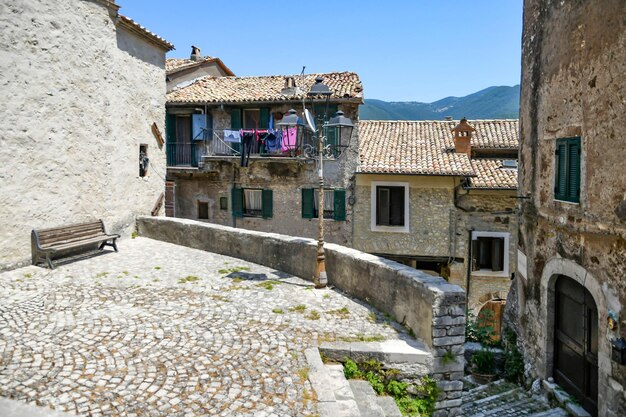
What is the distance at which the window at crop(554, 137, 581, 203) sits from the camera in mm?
7809

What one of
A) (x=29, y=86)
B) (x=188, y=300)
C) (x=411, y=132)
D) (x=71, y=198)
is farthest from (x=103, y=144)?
(x=411, y=132)

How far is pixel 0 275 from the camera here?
343 inches

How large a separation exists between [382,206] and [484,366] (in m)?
8.71

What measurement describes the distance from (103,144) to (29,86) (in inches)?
98.8

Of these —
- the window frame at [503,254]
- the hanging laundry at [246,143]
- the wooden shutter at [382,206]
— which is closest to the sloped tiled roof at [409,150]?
the wooden shutter at [382,206]

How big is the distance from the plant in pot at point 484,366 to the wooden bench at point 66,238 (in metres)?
Answer: 8.97

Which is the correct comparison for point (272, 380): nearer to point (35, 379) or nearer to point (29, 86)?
point (35, 379)

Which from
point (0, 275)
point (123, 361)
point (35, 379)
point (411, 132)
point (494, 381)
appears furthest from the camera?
point (411, 132)

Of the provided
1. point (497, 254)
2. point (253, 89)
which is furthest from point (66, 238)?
point (497, 254)

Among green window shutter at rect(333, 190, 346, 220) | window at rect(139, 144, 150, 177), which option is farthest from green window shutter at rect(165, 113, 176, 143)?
green window shutter at rect(333, 190, 346, 220)

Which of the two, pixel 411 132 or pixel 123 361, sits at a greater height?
pixel 411 132

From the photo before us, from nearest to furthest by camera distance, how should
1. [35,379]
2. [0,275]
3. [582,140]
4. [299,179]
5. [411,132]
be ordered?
[35,379] < [582,140] < [0,275] < [299,179] < [411,132]

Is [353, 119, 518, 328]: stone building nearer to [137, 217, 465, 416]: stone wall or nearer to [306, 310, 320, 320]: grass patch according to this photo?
[137, 217, 465, 416]: stone wall

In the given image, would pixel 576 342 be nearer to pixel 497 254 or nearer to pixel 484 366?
pixel 484 366
